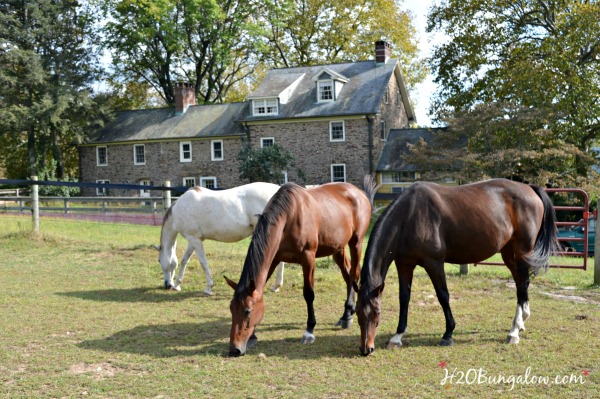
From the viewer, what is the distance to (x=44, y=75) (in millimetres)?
39844

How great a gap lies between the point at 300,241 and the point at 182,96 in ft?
122

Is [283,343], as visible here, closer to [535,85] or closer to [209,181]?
[535,85]

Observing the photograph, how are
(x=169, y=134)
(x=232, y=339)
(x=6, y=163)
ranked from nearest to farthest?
(x=232, y=339) → (x=169, y=134) → (x=6, y=163)

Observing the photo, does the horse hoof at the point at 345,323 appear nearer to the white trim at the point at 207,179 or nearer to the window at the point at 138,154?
the white trim at the point at 207,179

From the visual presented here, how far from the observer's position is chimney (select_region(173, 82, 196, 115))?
1641 inches

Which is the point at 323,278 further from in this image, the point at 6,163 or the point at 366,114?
Answer: the point at 6,163

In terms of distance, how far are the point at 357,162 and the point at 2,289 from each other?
27570mm

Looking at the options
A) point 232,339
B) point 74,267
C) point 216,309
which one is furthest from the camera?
point 74,267

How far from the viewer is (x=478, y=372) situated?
208 inches

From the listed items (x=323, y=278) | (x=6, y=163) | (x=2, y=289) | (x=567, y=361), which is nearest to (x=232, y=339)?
(x=567, y=361)

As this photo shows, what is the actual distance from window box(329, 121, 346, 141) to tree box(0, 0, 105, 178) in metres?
18.0

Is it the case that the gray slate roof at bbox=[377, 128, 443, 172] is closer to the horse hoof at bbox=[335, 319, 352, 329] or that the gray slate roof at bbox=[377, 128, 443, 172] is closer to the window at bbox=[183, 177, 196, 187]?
the window at bbox=[183, 177, 196, 187]

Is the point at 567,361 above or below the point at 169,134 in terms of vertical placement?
below

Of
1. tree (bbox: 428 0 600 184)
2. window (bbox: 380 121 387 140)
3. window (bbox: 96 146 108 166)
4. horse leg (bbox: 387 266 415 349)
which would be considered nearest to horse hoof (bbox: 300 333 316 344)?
horse leg (bbox: 387 266 415 349)
